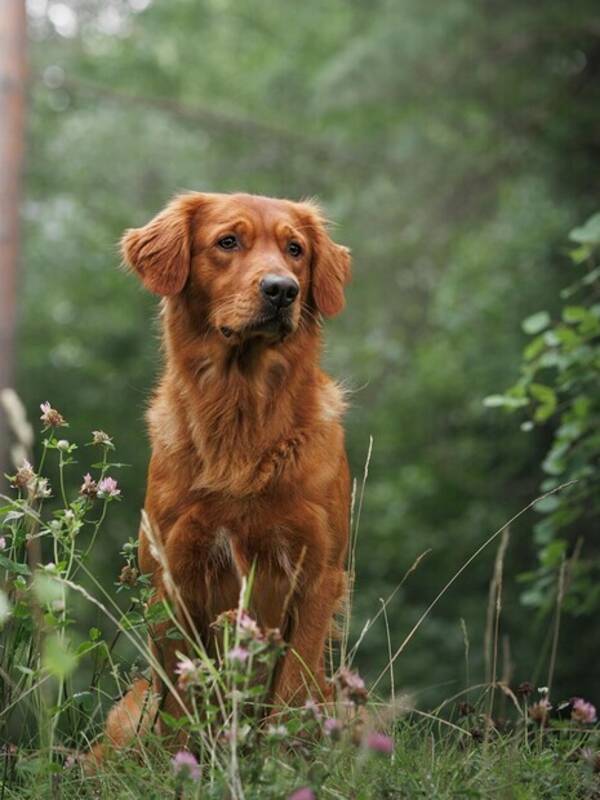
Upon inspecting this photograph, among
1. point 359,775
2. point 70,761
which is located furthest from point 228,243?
point 359,775

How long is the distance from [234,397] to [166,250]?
609 mm

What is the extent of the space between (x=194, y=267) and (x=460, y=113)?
9882mm

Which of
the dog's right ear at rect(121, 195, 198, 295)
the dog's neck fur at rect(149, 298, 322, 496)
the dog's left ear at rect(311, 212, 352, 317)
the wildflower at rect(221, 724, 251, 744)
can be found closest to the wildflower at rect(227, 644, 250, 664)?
the wildflower at rect(221, 724, 251, 744)

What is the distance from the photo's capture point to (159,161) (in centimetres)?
1780

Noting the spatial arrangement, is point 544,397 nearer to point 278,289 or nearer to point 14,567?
point 278,289

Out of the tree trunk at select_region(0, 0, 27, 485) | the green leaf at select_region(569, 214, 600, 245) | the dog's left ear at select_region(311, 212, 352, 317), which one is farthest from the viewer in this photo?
the tree trunk at select_region(0, 0, 27, 485)

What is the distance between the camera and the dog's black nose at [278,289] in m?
4.31

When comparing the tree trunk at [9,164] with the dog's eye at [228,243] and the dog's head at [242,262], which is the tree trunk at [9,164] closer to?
the dog's head at [242,262]

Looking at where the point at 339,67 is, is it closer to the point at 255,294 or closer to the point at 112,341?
the point at 112,341

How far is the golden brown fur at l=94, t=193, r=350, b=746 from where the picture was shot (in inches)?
162

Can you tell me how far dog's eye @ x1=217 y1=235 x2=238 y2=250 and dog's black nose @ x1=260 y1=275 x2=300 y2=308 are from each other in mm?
328

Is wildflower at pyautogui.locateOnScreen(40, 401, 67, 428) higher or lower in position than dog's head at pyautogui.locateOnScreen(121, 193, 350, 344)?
lower

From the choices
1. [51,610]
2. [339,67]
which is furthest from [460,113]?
[51,610]

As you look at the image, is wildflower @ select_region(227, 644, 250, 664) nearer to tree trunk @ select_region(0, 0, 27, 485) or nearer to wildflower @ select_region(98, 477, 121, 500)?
wildflower @ select_region(98, 477, 121, 500)
